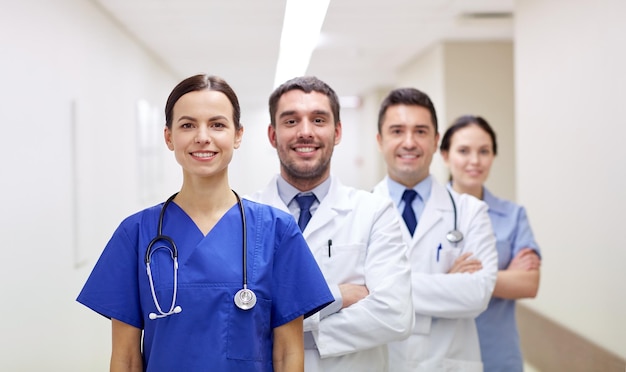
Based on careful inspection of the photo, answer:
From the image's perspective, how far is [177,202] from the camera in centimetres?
133

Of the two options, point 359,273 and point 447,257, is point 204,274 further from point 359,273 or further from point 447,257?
point 447,257

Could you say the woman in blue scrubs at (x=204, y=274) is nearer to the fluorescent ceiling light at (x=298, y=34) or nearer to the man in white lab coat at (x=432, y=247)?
the man in white lab coat at (x=432, y=247)

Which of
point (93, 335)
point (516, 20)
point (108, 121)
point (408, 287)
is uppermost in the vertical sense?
point (516, 20)

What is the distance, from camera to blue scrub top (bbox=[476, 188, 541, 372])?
2209 millimetres

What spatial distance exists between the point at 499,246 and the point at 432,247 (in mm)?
508

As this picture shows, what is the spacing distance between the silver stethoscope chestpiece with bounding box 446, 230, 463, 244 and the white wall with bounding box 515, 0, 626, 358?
1070 millimetres

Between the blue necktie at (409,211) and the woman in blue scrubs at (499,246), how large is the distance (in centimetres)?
41

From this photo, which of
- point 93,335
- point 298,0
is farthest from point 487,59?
point 93,335

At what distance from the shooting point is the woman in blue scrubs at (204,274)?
4.01 ft

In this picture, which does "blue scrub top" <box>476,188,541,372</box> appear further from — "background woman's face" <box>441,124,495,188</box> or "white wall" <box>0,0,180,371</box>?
"white wall" <box>0,0,180,371</box>

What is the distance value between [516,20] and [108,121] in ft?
8.72

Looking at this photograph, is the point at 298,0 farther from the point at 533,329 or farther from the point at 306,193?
the point at 533,329

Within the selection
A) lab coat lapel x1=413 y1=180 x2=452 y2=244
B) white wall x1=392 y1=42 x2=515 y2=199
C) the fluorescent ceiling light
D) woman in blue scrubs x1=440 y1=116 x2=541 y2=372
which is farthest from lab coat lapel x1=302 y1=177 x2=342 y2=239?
white wall x1=392 y1=42 x2=515 y2=199

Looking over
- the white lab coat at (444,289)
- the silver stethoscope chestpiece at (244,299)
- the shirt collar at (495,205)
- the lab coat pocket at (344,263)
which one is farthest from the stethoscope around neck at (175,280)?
the shirt collar at (495,205)
